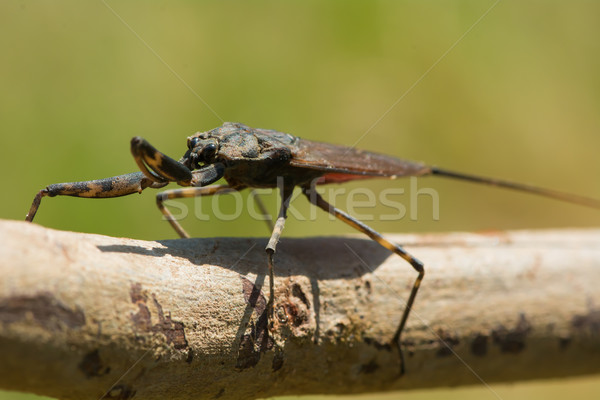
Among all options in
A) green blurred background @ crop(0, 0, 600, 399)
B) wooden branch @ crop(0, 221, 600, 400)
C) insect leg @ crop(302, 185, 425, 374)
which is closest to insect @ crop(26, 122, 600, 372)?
insect leg @ crop(302, 185, 425, 374)

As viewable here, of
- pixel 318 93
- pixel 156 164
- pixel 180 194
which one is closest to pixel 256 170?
pixel 180 194

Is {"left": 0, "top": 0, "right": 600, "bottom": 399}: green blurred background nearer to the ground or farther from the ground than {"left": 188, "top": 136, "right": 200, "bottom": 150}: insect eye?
farther from the ground

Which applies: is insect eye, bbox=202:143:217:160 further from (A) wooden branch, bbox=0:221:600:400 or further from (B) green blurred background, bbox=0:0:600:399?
(B) green blurred background, bbox=0:0:600:399

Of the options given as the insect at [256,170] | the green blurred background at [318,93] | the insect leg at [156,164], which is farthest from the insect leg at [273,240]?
the green blurred background at [318,93]

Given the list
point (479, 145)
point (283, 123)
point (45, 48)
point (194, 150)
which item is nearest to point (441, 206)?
point (479, 145)

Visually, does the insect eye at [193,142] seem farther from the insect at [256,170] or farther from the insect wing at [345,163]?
the insect wing at [345,163]

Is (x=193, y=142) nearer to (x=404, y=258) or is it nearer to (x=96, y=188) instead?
(x=96, y=188)
